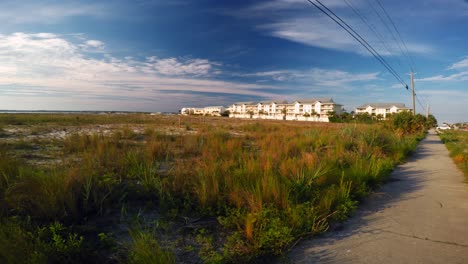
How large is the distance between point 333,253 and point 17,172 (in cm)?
577

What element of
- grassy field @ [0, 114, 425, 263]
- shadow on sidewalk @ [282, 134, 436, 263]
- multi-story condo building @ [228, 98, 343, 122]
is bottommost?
shadow on sidewalk @ [282, 134, 436, 263]

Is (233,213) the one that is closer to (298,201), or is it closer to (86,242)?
(298,201)

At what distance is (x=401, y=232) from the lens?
389cm

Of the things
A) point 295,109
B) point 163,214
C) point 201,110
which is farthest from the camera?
point 201,110

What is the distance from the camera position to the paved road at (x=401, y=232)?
10.5 feet

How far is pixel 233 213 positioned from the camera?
12.9ft

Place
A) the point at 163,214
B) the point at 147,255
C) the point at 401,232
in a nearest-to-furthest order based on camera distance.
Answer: the point at 147,255
the point at 401,232
the point at 163,214

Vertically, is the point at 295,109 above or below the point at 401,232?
above

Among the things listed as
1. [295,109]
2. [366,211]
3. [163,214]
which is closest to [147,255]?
[163,214]

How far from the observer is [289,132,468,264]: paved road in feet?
10.5

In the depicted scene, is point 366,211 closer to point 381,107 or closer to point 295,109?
point 295,109

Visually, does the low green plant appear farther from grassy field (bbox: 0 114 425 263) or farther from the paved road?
the paved road

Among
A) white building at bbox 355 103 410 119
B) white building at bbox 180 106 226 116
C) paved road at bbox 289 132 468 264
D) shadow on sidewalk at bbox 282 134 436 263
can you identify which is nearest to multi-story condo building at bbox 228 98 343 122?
white building at bbox 355 103 410 119

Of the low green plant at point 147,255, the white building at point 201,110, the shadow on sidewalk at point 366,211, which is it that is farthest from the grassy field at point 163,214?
the white building at point 201,110
